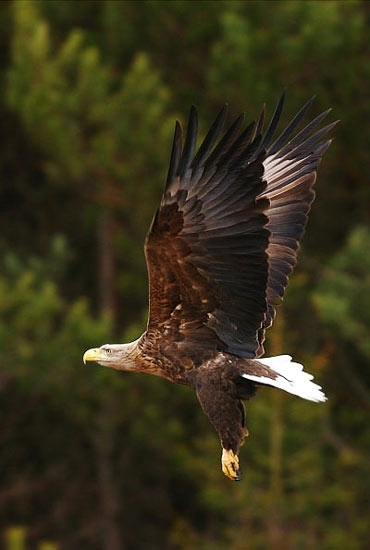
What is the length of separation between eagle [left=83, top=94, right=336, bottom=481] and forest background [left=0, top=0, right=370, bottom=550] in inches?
191

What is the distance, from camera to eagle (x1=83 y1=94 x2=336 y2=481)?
6957mm

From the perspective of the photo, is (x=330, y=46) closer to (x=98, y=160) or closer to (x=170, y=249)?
(x=98, y=160)

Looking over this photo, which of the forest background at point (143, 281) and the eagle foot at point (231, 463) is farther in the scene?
the forest background at point (143, 281)

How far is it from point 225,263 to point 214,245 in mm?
114

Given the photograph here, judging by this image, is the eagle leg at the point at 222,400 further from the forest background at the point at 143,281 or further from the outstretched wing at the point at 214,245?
the forest background at the point at 143,281

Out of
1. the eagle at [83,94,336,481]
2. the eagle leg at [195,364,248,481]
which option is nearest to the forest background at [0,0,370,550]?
the eagle at [83,94,336,481]

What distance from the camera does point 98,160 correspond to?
46.6 ft

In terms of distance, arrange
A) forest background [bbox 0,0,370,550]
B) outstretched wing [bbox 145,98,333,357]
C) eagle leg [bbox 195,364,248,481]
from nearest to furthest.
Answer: outstretched wing [bbox 145,98,333,357]
eagle leg [bbox 195,364,248,481]
forest background [bbox 0,0,370,550]

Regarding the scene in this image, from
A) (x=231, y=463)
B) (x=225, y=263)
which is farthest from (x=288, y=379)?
(x=225, y=263)

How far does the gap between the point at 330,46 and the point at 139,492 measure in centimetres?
663

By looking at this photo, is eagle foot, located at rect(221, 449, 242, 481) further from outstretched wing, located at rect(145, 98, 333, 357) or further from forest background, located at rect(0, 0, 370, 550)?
forest background, located at rect(0, 0, 370, 550)

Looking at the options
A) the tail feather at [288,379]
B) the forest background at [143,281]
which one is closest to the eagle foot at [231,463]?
the tail feather at [288,379]

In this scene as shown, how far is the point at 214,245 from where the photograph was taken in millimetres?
7051

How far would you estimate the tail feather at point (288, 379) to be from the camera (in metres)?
7.12
